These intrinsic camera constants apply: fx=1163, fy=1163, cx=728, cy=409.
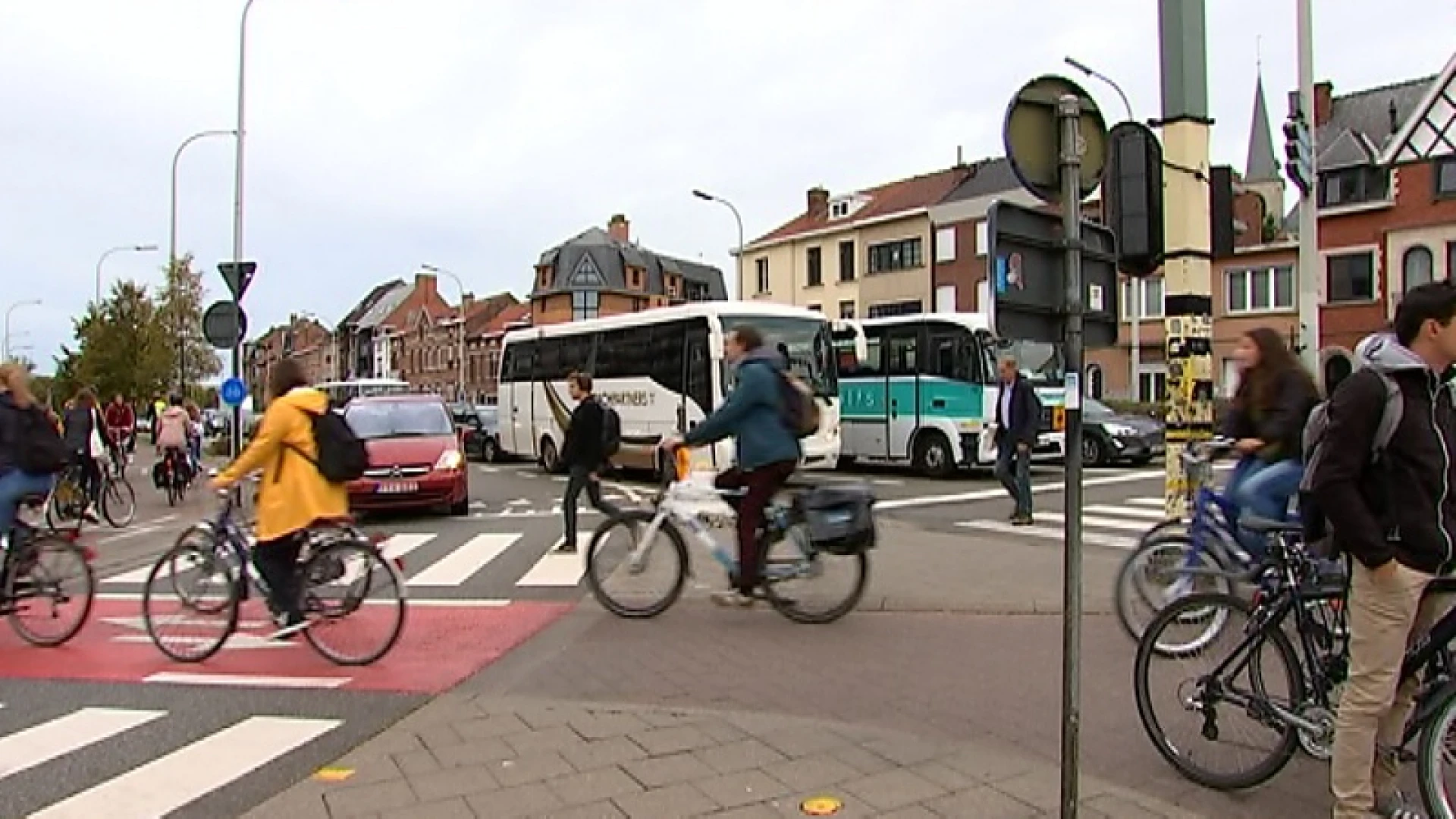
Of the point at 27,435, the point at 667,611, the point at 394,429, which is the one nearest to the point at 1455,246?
the point at 394,429

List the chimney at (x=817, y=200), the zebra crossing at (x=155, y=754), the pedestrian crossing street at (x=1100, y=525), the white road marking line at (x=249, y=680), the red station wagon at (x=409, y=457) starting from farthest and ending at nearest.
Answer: the chimney at (x=817, y=200), the red station wagon at (x=409, y=457), the pedestrian crossing street at (x=1100, y=525), the white road marking line at (x=249, y=680), the zebra crossing at (x=155, y=754)

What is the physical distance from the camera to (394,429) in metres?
16.1

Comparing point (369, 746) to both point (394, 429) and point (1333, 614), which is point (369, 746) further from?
point (394, 429)

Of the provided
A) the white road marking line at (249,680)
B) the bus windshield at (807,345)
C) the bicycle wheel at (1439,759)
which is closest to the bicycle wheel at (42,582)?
the white road marking line at (249,680)

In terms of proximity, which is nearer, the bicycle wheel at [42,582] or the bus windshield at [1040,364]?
the bicycle wheel at [42,582]

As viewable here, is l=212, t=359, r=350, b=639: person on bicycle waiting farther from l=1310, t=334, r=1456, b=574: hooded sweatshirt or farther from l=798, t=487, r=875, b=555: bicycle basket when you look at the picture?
l=1310, t=334, r=1456, b=574: hooded sweatshirt

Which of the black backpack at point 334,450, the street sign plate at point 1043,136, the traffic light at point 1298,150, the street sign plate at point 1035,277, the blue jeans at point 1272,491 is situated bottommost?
the blue jeans at point 1272,491

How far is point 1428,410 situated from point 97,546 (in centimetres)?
1411

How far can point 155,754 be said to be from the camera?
17.2 ft

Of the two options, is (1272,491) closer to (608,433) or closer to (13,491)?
(608,433)

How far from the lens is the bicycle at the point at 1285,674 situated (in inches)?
159

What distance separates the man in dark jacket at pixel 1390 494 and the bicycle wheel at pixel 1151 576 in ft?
9.25

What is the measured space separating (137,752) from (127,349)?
38.7 meters

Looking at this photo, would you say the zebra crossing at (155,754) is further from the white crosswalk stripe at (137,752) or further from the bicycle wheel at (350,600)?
the bicycle wheel at (350,600)
